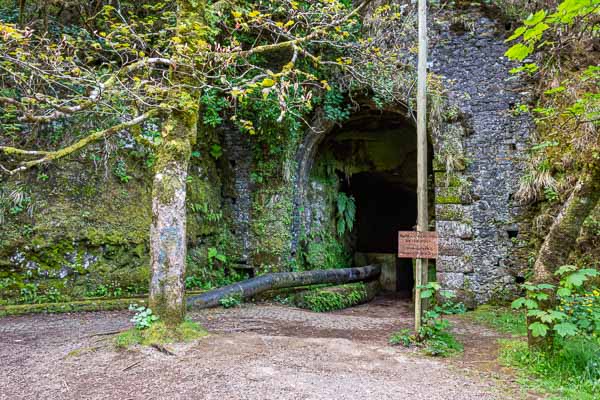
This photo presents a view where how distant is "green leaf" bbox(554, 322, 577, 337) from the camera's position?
10.2 feet

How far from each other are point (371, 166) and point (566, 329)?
7.75 meters

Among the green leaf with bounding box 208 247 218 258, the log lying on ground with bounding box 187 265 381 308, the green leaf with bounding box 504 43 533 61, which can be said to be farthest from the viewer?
the green leaf with bounding box 208 247 218 258

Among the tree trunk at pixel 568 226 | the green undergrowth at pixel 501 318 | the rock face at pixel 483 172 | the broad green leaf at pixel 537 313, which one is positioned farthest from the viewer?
the rock face at pixel 483 172

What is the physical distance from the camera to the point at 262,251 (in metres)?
8.30

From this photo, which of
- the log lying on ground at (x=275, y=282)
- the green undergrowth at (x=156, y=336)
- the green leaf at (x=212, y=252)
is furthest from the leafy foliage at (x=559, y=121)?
the green leaf at (x=212, y=252)

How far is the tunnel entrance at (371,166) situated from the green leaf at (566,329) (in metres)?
6.04

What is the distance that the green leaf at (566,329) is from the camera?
3.12 metres

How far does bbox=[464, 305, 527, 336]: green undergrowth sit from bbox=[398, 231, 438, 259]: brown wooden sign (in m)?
1.85

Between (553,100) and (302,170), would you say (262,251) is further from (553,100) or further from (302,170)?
(553,100)

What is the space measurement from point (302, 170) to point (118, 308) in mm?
4567

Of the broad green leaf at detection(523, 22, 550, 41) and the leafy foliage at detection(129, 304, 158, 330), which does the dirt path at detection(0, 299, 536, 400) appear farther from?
the broad green leaf at detection(523, 22, 550, 41)

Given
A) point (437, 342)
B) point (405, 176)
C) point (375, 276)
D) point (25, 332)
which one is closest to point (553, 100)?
point (437, 342)

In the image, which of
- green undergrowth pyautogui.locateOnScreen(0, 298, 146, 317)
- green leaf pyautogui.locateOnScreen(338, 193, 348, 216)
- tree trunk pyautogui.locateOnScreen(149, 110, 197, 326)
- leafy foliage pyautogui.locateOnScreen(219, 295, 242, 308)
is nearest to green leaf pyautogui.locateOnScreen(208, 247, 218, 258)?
leafy foliage pyautogui.locateOnScreen(219, 295, 242, 308)

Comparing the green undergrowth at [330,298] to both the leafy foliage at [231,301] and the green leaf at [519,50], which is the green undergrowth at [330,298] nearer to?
the leafy foliage at [231,301]
